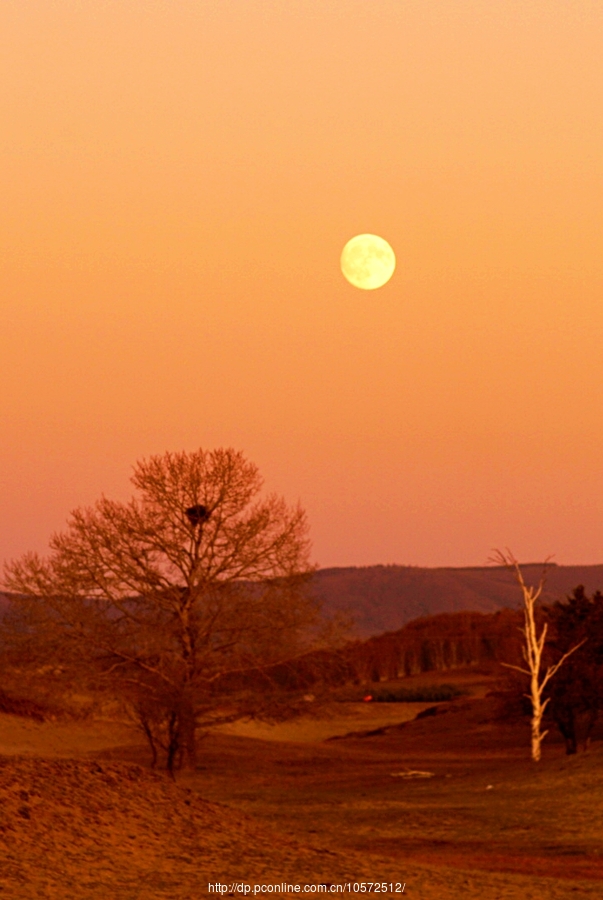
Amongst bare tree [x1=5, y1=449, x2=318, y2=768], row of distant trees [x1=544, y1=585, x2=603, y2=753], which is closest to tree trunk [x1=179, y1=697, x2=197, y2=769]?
bare tree [x1=5, y1=449, x2=318, y2=768]

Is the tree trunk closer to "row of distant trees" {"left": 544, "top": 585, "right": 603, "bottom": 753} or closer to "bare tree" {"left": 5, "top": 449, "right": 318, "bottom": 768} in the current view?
"bare tree" {"left": 5, "top": 449, "right": 318, "bottom": 768}

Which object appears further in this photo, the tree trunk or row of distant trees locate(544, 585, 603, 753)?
row of distant trees locate(544, 585, 603, 753)

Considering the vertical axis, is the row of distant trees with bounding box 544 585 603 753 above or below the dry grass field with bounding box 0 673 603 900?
above

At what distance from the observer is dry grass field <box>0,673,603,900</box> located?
1173cm

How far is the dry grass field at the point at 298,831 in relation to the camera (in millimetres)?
11727

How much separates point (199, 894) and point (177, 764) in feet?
83.4

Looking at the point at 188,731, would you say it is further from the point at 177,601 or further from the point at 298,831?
the point at 298,831

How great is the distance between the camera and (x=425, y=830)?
18953mm

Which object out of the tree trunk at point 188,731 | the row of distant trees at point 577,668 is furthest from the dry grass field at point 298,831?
the row of distant trees at point 577,668

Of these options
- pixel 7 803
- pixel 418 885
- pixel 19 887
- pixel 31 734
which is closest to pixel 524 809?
pixel 418 885

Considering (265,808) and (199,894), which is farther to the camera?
(265,808)

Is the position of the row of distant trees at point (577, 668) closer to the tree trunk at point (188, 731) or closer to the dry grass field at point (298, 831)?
the dry grass field at point (298, 831)

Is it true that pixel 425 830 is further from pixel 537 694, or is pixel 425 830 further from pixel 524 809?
pixel 537 694

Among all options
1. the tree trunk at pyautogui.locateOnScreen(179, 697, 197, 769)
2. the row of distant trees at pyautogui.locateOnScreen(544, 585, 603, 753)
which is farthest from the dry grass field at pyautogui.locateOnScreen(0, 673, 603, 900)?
the row of distant trees at pyautogui.locateOnScreen(544, 585, 603, 753)
